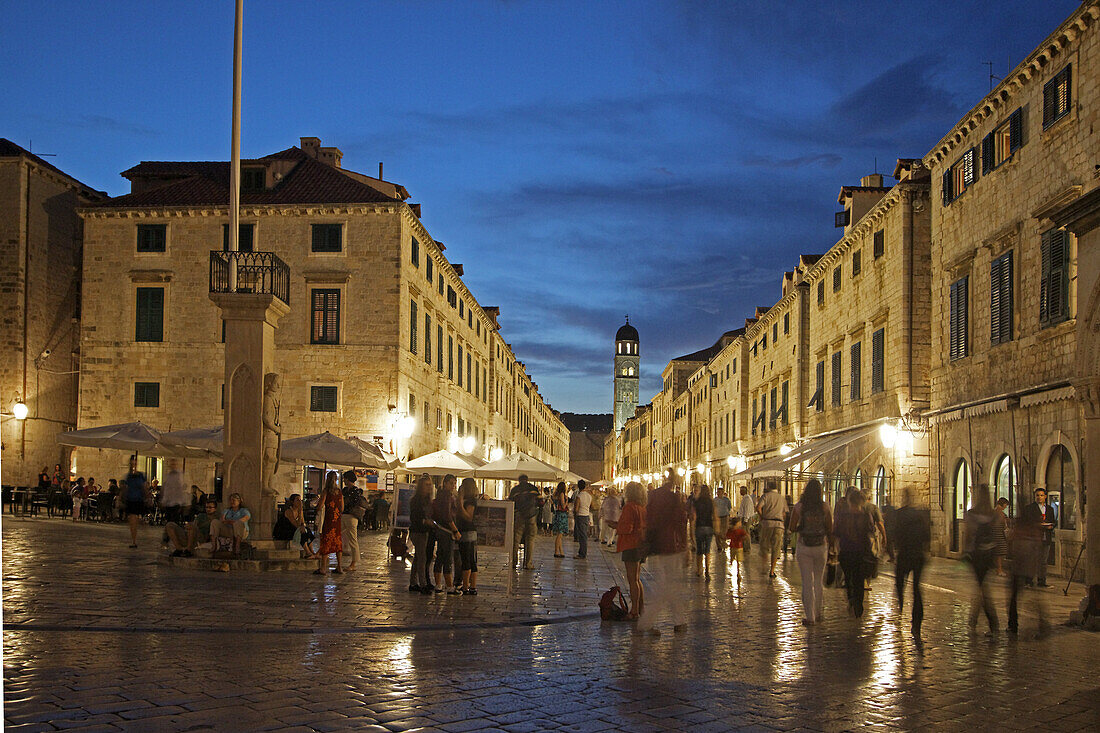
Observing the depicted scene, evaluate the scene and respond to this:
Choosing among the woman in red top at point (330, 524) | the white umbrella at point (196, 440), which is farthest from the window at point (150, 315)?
the woman in red top at point (330, 524)

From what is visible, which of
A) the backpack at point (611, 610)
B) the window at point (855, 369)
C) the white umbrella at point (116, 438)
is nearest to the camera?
the backpack at point (611, 610)

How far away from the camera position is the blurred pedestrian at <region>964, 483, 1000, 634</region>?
10898 millimetres

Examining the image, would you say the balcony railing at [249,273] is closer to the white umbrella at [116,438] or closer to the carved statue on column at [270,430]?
the carved statue on column at [270,430]

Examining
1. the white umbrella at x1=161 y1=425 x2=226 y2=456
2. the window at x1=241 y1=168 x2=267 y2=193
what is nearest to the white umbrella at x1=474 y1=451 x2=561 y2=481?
the white umbrella at x1=161 y1=425 x2=226 y2=456

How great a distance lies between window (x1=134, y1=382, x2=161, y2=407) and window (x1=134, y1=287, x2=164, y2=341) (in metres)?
1.65

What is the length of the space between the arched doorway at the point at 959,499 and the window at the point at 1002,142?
263 inches

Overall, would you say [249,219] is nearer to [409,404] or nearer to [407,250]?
[407,250]

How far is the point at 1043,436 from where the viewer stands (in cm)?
1845

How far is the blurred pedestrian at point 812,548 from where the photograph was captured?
39.5 feet

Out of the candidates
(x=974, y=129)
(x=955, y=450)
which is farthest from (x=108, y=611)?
(x=974, y=129)

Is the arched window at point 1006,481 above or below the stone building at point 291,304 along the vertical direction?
below

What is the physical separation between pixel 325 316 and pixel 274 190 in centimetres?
519

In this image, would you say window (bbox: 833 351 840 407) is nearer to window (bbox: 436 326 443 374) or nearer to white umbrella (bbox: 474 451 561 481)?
white umbrella (bbox: 474 451 561 481)

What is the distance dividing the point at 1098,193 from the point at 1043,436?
8113 mm
